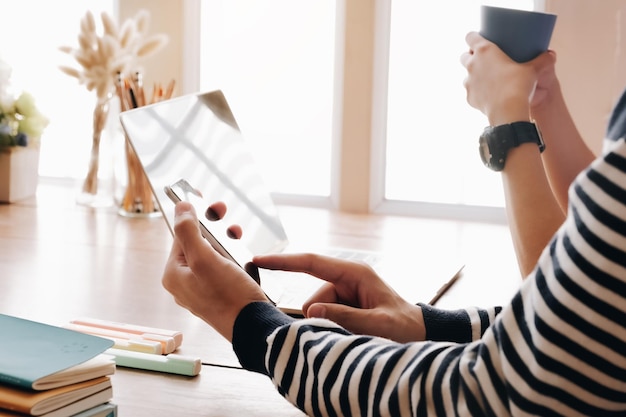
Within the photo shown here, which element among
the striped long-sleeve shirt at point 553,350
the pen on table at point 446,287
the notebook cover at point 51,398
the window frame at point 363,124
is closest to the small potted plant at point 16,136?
the window frame at point 363,124

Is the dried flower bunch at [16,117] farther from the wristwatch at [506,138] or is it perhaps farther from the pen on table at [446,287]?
the wristwatch at [506,138]

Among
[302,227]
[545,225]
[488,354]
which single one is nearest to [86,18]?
[302,227]

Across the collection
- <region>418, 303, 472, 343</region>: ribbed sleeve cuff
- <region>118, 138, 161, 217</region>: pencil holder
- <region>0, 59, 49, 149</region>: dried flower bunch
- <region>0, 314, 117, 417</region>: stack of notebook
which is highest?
<region>0, 59, 49, 149</region>: dried flower bunch

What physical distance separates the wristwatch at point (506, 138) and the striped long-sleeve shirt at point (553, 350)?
53cm

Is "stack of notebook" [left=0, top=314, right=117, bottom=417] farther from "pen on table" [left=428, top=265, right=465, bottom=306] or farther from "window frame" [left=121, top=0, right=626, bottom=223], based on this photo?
"window frame" [left=121, top=0, right=626, bottom=223]

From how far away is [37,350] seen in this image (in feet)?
2.57

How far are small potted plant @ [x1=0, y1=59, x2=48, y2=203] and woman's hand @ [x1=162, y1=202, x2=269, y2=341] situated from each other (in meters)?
1.19

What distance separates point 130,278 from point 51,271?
0.43ft

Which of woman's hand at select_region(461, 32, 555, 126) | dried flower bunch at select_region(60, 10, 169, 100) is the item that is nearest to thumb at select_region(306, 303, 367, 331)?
woman's hand at select_region(461, 32, 555, 126)

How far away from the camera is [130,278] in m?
1.36

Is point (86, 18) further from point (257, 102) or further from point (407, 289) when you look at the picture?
point (407, 289)

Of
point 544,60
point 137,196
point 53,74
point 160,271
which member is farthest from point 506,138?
point 53,74

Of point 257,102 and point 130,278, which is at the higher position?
point 257,102

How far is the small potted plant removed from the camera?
1.95 meters
